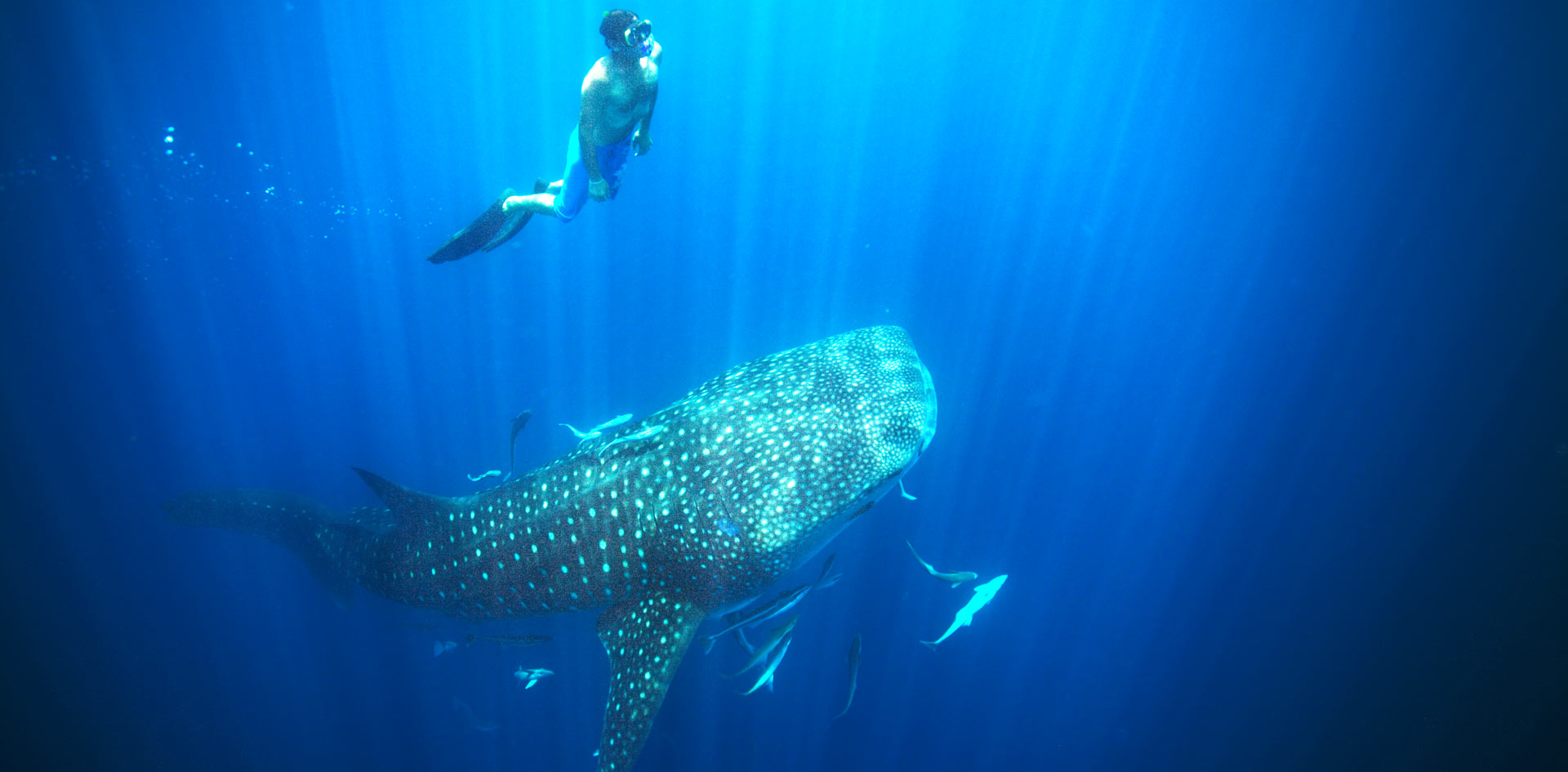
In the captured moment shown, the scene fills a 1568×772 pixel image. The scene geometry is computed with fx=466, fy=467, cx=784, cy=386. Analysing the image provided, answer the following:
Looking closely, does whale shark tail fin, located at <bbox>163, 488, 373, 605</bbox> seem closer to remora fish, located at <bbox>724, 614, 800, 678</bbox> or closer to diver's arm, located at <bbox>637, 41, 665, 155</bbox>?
remora fish, located at <bbox>724, 614, 800, 678</bbox>

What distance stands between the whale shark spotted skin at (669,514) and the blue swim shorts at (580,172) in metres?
2.47

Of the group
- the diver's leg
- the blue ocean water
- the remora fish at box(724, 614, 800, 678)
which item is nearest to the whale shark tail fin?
the blue ocean water

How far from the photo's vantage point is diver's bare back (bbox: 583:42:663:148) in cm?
379

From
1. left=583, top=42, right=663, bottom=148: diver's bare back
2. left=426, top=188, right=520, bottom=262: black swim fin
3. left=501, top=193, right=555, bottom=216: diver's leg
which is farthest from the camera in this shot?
left=426, top=188, right=520, bottom=262: black swim fin

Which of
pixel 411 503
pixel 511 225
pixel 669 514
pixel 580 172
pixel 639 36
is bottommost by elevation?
pixel 411 503

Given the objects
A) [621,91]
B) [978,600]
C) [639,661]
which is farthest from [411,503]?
[978,600]

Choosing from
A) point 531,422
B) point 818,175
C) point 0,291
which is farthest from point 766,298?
point 0,291

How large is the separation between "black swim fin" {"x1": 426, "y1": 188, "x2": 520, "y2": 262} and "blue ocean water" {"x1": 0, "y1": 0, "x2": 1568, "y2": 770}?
A: 3.29 metres

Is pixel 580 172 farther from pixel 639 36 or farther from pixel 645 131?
pixel 639 36

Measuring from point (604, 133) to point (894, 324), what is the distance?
5.96 meters

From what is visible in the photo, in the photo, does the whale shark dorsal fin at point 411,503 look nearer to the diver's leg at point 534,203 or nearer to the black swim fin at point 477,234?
the black swim fin at point 477,234

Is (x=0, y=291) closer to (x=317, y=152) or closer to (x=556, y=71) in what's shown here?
(x=317, y=152)

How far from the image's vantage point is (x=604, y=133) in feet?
13.6

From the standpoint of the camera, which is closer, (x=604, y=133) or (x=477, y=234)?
(x=604, y=133)
